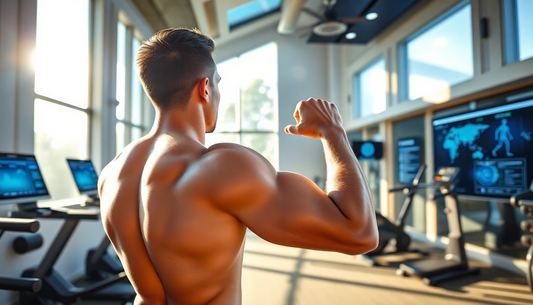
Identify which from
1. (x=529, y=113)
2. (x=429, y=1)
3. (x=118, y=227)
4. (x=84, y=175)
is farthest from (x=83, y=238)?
(x=429, y=1)

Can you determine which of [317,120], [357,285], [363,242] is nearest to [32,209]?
[317,120]

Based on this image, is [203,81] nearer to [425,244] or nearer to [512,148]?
[512,148]

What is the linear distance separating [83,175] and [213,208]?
2.90m

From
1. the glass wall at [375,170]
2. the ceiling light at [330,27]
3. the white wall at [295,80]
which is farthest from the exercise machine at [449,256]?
the white wall at [295,80]

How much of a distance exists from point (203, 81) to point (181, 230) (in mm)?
381

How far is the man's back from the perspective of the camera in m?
0.71

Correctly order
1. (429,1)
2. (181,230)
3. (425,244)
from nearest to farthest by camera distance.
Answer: (181,230), (429,1), (425,244)

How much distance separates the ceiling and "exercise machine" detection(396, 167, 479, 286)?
2.57m

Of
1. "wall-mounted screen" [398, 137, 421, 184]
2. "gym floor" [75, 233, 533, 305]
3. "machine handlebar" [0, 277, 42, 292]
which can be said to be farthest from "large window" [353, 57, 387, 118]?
"machine handlebar" [0, 277, 42, 292]

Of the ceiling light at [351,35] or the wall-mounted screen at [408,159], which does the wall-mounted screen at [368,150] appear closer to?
the wall-mounted screen at [408,159]

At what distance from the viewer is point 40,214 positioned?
91.6 inches

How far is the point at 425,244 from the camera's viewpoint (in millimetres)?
4945

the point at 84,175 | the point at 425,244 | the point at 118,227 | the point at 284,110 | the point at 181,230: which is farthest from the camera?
the point at 284,110

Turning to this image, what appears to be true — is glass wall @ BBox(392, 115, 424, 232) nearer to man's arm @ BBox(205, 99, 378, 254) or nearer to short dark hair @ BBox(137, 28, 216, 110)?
man's arm @ BBox(205, 99, 378, 254)
